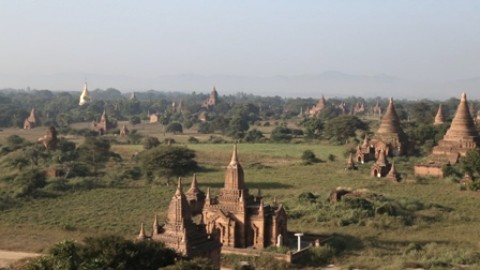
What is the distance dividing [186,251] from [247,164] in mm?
38965

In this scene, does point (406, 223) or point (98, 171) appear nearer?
point (406, 223)

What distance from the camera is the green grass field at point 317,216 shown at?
94.8 ft

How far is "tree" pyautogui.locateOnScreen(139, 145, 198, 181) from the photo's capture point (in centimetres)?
4944

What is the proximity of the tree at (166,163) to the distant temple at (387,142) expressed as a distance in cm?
1909

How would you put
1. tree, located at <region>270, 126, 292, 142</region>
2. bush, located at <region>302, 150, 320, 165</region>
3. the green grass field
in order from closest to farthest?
the green grass field → bush, located at <region>302, 150, 320, 165</region> → tree, located at <region>270, 126, 292, 142</region>

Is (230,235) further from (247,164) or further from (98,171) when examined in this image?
(247,164)

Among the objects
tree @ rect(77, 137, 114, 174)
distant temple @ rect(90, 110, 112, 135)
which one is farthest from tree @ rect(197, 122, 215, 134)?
tree @ rect(77, 137, 114, 174)

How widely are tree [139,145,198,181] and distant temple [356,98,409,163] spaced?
19094mm

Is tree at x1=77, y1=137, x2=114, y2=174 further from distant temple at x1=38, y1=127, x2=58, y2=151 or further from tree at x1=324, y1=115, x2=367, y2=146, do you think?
tree at x1=324, y1=115, x2=367, y2=146

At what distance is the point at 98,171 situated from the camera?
5594cm

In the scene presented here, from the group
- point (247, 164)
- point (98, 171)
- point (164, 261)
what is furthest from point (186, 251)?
point (247, 164)

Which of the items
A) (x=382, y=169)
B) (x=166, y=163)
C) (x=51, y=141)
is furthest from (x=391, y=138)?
(x=51, y=141)

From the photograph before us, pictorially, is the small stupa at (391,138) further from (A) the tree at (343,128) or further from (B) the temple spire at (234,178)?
(B) the temple spire at (234,178)

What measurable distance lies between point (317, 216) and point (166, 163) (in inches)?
677
